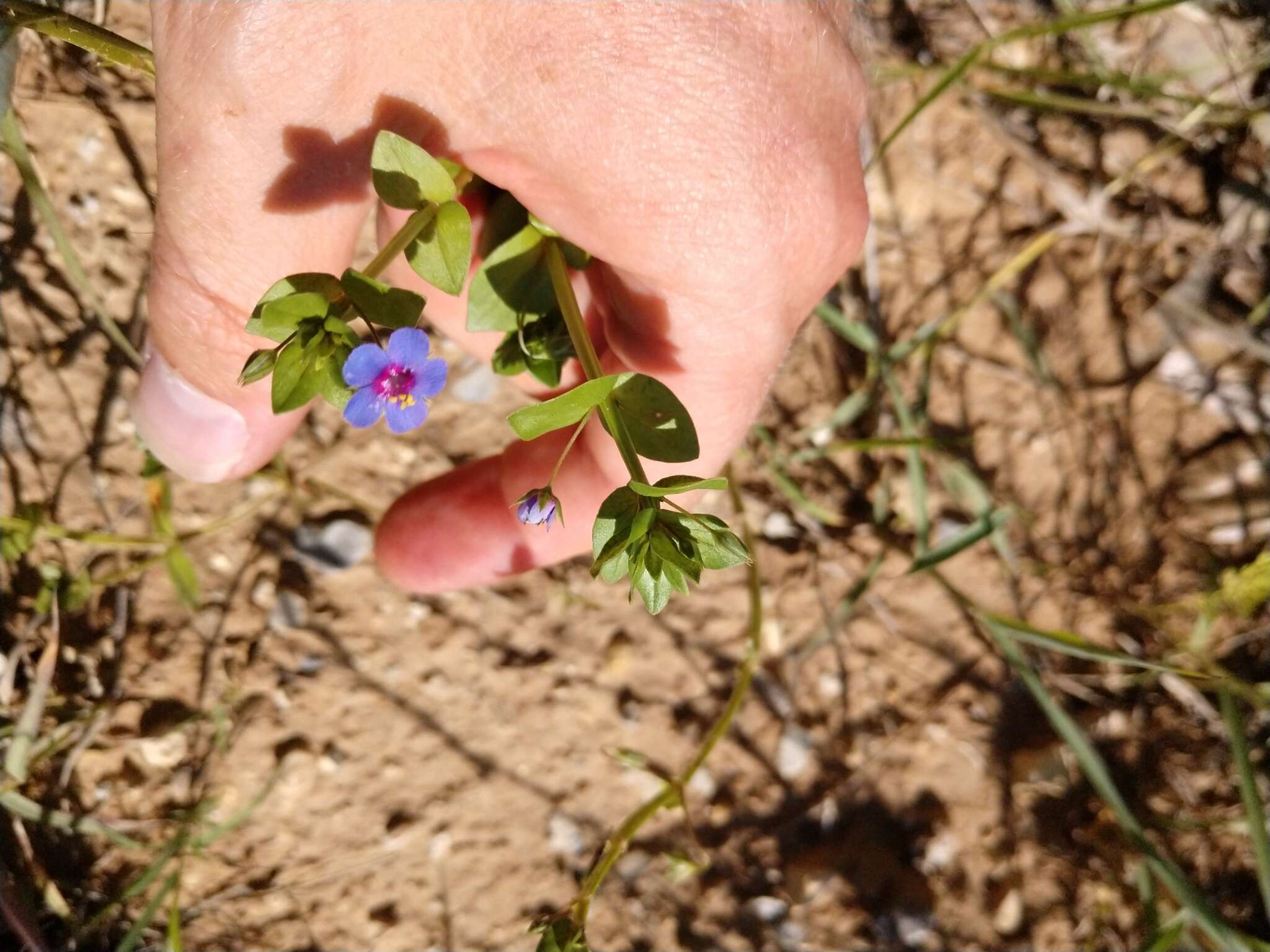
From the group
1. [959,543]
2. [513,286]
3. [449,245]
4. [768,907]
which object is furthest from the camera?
[768,907]

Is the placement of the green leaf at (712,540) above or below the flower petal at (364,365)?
below

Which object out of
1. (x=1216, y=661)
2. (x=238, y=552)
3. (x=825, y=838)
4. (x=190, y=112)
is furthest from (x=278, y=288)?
A: (x=1216, y=661)

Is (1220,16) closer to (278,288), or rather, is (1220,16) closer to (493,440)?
(493,440)

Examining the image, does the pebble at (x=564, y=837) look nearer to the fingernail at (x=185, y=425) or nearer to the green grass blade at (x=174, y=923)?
the green grass blade at (x=174, y=923)

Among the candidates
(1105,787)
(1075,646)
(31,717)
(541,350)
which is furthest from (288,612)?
(1105,787)

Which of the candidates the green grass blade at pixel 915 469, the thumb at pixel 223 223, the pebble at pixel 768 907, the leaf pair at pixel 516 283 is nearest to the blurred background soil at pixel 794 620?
the pebble at pixel 768 907

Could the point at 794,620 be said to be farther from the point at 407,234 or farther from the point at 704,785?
the point at 407,234
